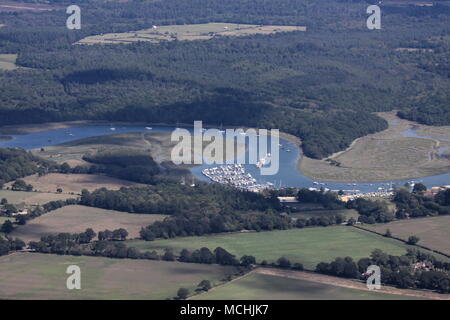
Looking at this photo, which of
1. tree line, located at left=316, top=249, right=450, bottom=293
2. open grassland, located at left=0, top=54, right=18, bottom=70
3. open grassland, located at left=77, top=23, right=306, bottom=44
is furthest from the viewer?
open grassland, located at left=77, top=23, right=306, bottom=44

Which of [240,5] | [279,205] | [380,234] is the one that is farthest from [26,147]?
[240,5]

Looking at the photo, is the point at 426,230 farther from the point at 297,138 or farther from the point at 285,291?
the point at 297,138

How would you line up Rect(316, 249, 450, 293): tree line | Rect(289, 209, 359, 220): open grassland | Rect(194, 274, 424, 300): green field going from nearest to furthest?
Rect(194, 274, 424, 300): green field < Rect(316, 249, 450, 293): tree line < Rect(289, 209, 359, 220): open grassland

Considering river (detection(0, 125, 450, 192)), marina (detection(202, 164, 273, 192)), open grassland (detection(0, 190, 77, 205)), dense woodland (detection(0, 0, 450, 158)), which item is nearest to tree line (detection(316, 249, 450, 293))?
marina (detection(202, 164, 273, 192))

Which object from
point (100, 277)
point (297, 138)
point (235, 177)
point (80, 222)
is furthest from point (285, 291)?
point (297, 138)

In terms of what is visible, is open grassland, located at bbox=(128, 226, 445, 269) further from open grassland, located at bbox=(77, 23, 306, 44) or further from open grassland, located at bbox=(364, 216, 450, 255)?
open grassland, located at bbox=(77, 23, 306, 44)

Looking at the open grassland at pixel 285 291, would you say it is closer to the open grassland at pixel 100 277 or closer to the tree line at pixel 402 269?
the tree line at pixel 402 269

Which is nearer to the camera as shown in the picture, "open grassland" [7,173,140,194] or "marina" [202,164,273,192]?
"open grassland" [7,173,140,194]
